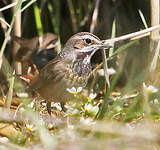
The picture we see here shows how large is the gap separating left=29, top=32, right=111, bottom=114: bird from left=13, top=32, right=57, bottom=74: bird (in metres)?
0.75

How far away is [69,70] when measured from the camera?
3604 millimetres

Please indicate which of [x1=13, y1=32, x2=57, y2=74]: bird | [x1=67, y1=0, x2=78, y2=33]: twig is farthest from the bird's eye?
[x1=67, y1=0, x2=78, y2=33]: twig

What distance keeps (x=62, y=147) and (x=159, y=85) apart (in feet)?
6.02

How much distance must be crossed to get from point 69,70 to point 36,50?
3.76 feet

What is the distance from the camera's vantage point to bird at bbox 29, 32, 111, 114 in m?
3.56

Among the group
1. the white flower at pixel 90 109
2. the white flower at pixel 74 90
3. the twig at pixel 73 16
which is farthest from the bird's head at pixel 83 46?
the twig at pixel 73 16

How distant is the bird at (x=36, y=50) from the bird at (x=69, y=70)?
2.47 feet

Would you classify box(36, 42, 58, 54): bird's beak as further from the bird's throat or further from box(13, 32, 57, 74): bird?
the bird's throat

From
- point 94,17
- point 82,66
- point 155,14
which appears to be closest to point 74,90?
point 82,66

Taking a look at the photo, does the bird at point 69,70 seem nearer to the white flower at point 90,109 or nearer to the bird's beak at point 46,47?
the white flower at point 90,109

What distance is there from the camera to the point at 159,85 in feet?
12.1

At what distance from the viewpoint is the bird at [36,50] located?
14.8 feet

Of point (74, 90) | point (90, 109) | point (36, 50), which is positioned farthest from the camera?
point (36, 50)

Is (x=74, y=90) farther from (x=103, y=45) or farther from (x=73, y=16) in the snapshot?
(x=73, y=16)
